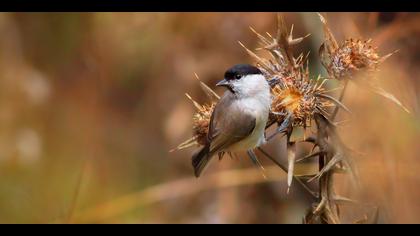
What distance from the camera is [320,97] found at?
2.92 meters

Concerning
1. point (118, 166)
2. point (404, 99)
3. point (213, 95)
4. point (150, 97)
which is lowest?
point (118, 166)

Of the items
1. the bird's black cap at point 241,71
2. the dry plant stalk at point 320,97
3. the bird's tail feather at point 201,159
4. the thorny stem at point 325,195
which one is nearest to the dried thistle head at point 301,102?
the dry plant stalk at point 320,97

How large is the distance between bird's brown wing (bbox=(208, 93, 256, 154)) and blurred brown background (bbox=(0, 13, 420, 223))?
3.80 ft

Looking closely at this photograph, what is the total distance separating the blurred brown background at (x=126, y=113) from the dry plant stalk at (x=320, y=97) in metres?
1.79

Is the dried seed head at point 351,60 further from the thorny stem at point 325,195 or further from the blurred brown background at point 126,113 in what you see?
the blurred brown background at point 126,113

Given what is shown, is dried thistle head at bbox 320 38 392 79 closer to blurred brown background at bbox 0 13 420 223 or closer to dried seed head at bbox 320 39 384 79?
dried seed head at bbox 320 39 384 79

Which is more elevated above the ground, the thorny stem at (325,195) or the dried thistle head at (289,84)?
the dried thistle head at (289,84)

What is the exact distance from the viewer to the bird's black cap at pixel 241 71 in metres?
3.45

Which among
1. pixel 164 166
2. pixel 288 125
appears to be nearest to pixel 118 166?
pixel 164 166

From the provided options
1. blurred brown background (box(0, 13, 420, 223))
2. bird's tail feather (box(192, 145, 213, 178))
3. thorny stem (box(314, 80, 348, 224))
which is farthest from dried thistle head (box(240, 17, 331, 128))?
blurred brown background (box(0, 13, 420, 223))

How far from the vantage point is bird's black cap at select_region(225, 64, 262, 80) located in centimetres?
345

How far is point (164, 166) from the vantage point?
18.3 ft
